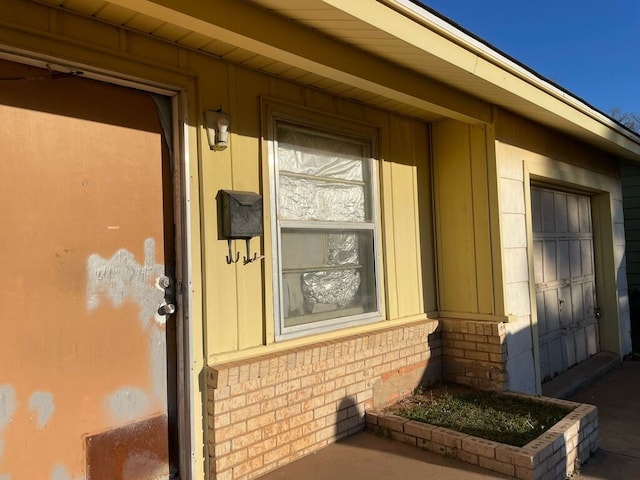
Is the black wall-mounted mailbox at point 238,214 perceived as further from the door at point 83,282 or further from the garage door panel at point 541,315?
the garage door panel at point 541,315

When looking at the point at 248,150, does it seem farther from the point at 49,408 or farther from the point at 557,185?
the point at 557,185

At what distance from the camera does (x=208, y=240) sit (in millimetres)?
2922

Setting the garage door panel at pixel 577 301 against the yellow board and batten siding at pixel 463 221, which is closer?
the yellow board and batten siding at pixel 463 221

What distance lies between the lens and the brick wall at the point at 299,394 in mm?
2861

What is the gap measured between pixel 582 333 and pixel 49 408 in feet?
20.4

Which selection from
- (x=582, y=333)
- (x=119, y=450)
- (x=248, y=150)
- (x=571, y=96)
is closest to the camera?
(x=119, y=450)

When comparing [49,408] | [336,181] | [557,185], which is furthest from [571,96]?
[49,408]

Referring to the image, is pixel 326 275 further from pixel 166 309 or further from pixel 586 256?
pixel 586 256

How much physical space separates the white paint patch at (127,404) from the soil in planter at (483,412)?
188 cm

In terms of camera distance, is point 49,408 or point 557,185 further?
point 557,185

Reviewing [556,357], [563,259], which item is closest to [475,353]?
[556,357]

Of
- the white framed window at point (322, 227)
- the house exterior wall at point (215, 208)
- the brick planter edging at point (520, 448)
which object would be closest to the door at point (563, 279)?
the brick planter edging at point (520, 448)

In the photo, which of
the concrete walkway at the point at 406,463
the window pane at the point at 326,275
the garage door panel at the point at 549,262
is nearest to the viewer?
the concrete walkway at the point at 406,463

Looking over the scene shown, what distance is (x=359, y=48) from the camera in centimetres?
313
